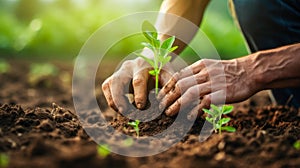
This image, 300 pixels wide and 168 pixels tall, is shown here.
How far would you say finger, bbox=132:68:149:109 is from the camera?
2283 millimetres

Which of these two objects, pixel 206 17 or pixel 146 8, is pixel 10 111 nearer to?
pixel 206 17

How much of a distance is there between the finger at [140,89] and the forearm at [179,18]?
1.89 feet

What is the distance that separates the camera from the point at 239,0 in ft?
10.2

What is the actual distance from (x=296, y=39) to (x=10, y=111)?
2010 mm

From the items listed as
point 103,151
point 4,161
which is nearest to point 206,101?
point 103,151

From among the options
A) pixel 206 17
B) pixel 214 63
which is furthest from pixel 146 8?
pixel 214 63

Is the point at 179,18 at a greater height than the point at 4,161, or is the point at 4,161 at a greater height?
the point at 179,18

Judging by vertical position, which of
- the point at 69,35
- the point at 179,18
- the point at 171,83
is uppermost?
the point at 69,35

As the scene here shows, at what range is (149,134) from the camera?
7.13 ft

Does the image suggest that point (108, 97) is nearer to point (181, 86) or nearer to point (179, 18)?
point (181, 86)

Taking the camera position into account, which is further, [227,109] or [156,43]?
[156,43]

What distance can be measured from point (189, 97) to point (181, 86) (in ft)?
0.24

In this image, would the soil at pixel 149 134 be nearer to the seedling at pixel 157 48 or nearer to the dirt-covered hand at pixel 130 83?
the dirt-covered hand at pixel 130 83

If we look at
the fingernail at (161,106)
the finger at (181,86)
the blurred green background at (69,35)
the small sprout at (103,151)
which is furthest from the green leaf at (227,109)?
the blurred green background at (69,35)
